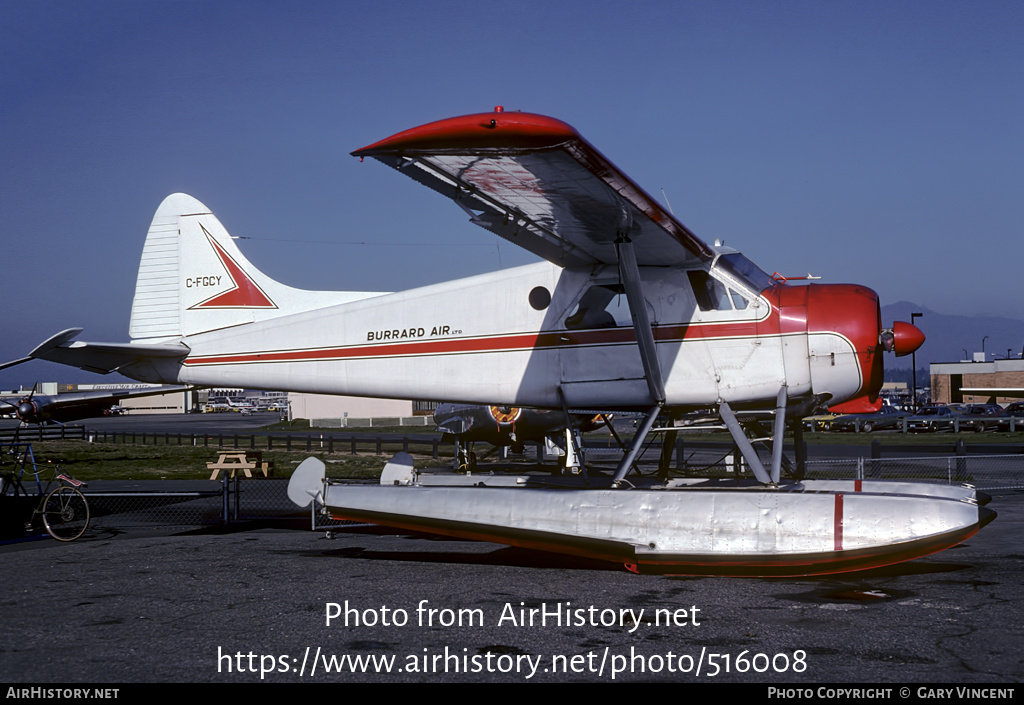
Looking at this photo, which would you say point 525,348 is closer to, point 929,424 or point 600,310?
point 600,310

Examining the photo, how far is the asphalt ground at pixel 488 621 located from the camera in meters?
4.74

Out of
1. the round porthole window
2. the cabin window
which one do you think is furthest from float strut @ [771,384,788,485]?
the round porthole window

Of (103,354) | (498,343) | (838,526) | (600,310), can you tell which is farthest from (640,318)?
(103,354)

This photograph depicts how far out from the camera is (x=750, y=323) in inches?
339

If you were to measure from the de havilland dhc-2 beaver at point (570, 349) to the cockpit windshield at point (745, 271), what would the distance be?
1.0 inches

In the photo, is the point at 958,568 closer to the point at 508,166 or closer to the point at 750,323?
the point at 750,323

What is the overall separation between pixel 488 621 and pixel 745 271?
16.2 feet

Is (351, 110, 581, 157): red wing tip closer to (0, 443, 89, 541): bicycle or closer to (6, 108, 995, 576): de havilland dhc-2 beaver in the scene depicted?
(6, 108, 995, 576): de havilland dhc-2 beaver

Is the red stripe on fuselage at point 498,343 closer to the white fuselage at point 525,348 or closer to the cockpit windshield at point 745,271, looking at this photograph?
the white fuselage at point 525,348

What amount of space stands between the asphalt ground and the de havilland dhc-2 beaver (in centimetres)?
52

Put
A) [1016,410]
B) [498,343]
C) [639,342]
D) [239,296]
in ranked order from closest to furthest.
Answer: [639,342] < [498,343] < [239,296] < [1016,410]

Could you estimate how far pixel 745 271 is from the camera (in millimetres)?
8914

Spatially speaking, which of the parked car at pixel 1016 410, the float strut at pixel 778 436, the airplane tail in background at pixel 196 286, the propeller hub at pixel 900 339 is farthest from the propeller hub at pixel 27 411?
the parked car at pixel 1016 410
